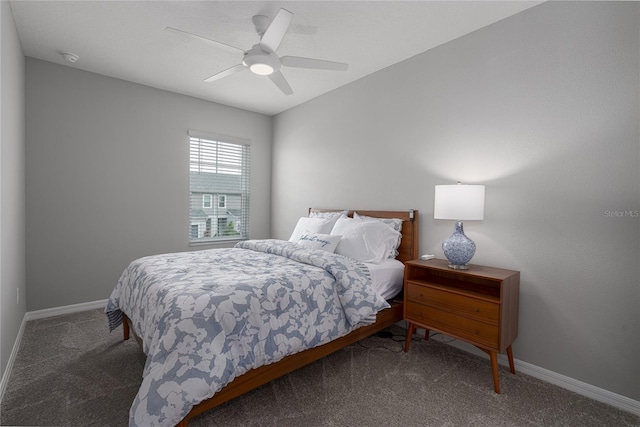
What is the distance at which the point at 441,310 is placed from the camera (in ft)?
7.28

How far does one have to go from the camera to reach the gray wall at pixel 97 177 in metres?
3.07

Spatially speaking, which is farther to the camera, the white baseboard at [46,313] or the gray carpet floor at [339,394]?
the white baseboard at [46,313]

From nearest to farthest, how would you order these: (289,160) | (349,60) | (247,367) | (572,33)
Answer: (247,367), (572,33), (349,60), (289,160)

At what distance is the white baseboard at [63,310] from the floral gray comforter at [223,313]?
1.15 meters

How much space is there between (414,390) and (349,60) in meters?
2.86

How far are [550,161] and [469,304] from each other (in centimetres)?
114

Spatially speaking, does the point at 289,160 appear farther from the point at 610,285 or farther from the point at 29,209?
the point at 610,285

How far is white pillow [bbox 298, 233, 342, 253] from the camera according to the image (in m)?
2.87

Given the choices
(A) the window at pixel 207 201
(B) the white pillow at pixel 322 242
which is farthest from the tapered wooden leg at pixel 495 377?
(A) the window at pixel 207 201

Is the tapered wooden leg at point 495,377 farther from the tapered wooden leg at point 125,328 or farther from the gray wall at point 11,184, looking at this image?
the gray wall at point 11,184

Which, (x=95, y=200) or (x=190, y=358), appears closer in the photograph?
(x=190, y=358)

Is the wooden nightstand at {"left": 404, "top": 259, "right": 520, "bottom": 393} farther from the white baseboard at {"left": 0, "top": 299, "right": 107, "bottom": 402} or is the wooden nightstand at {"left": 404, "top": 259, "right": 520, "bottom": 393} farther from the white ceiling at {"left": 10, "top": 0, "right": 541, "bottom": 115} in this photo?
the white baseboard at {"left": 0, "top": 299, "right": 107, "bottom": 402}

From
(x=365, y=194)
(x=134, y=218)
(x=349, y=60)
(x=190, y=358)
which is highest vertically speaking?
(x=349, y=60)

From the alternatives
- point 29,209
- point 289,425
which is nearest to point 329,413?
point 289,425
